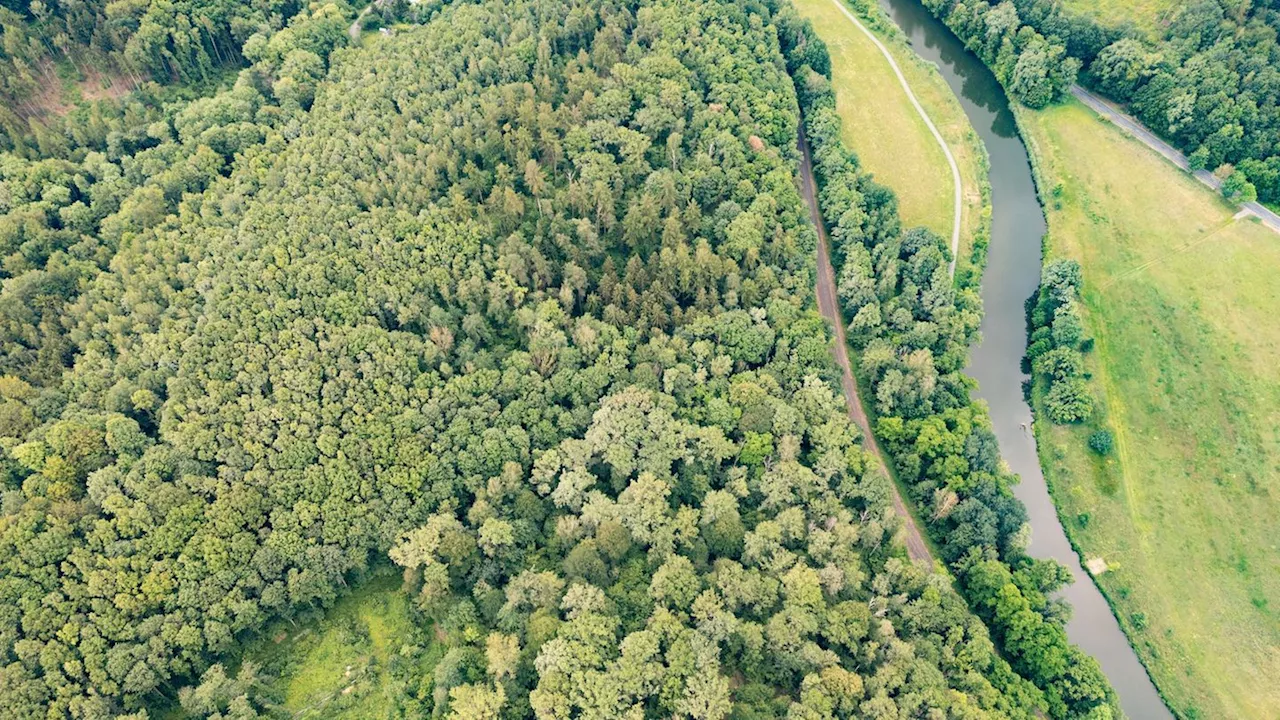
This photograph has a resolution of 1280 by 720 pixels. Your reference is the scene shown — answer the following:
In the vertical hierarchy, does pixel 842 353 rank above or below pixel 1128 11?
below

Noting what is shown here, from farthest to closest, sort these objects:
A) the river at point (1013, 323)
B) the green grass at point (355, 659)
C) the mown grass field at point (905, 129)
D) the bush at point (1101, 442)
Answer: the mown grass field at point (905, 129) < the bush at point (1101, 442) < the river at point (1013, 323) < the green grass at point (355, 659)

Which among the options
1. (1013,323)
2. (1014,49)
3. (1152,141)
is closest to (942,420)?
(1013,323)

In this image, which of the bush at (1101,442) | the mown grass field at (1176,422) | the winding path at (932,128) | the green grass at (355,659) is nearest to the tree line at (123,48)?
the green grass at (355,659)

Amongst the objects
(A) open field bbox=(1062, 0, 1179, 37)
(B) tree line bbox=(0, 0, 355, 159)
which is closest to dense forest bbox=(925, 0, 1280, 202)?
(A) open field bbox=(1062, 0, 1179, 37)

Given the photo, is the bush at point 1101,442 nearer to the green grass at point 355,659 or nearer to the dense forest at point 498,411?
the dense forest at point 498,411

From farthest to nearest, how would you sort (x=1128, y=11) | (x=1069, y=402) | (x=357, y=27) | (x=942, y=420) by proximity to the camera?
(x=1128, y=11) → (x=357, y=27) → (x=1069, y=402) → (x=942, y=420)

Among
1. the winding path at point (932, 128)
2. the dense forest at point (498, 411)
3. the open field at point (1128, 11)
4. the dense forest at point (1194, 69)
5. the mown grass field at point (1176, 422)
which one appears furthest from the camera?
the open field at point (1128, 11)

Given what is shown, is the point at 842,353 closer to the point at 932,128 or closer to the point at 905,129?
the point at 905,129

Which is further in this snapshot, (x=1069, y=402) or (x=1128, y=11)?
(x=1128, y=11)
